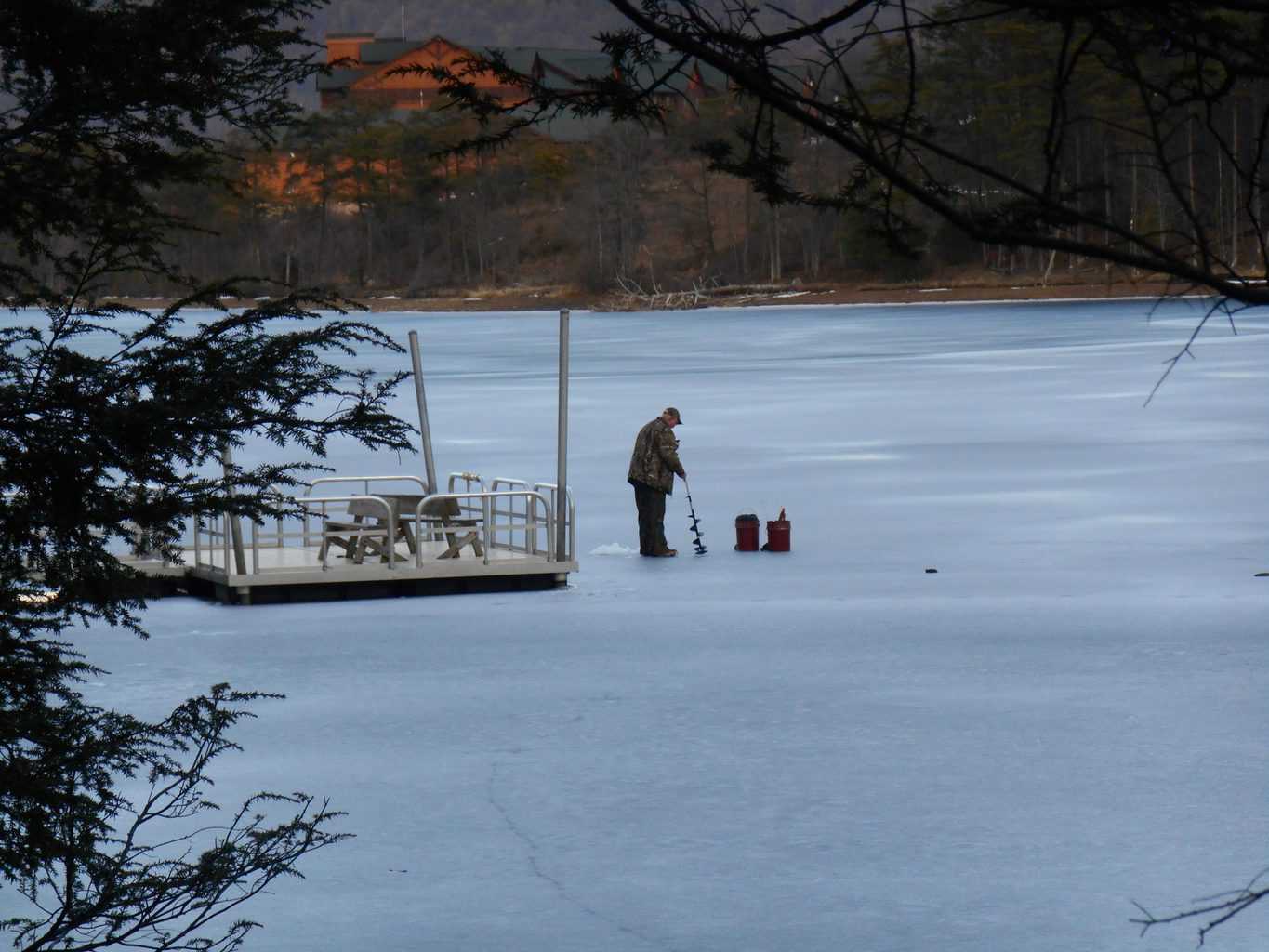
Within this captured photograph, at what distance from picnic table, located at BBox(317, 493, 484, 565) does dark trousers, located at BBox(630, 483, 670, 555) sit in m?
1.66

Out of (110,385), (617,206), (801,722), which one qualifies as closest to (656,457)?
(801,722)

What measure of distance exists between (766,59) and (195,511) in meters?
3.10

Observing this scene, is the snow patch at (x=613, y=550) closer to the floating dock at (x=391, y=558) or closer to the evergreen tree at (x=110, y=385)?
the floating dock at (x=391, y=558)

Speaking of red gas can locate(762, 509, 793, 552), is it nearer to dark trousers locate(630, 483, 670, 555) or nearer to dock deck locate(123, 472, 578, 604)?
dark trousers locate(630, 483, 670, 555)

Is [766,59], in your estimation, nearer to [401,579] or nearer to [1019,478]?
[401,579]

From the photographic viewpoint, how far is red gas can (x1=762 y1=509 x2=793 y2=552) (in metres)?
19.9

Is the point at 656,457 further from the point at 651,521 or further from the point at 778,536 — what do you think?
the point at 778,536

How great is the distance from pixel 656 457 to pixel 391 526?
2.72 meters

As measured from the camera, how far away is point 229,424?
5.80 meters

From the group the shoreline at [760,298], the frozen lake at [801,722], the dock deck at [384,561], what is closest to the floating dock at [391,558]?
the dock deck at [384,561]

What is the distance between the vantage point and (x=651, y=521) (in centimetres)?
1938

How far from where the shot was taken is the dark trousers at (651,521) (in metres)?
19.0

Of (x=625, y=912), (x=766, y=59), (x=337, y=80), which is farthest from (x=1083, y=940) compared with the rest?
(x=337, y=80)

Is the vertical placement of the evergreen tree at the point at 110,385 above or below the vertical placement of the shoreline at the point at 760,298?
below
